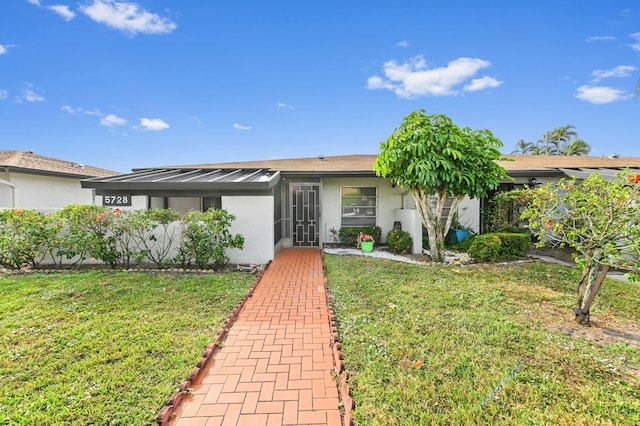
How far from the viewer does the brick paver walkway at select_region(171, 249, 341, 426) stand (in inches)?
102

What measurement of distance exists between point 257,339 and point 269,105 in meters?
15.7

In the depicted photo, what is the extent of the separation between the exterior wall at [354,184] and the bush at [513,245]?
3.88 metres

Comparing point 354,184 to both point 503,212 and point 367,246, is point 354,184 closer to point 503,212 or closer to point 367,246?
point 367,246

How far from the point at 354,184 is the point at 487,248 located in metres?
5.39

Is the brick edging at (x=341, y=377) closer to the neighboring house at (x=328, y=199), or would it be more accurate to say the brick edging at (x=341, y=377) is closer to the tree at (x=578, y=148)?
the neighboring house at (x=328, y=199)

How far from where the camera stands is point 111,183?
27.2ft

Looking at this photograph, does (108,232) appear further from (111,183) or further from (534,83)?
(534,83)

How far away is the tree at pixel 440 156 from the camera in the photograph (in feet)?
25.1

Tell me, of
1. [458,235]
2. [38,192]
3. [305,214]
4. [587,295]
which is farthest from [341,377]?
[38,192]

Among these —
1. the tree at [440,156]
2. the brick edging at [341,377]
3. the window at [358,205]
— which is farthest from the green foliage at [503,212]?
the brick edging at [341,377]

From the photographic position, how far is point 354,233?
1117cm

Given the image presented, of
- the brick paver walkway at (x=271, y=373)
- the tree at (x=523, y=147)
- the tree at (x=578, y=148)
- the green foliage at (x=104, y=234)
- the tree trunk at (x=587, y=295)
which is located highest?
the tree at (x=523, y=147)

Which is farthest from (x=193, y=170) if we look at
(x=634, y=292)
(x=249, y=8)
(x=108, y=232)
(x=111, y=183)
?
(x=634, y=292)

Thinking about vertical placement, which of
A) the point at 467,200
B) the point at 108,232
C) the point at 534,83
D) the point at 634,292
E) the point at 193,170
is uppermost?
the point at 534,83
